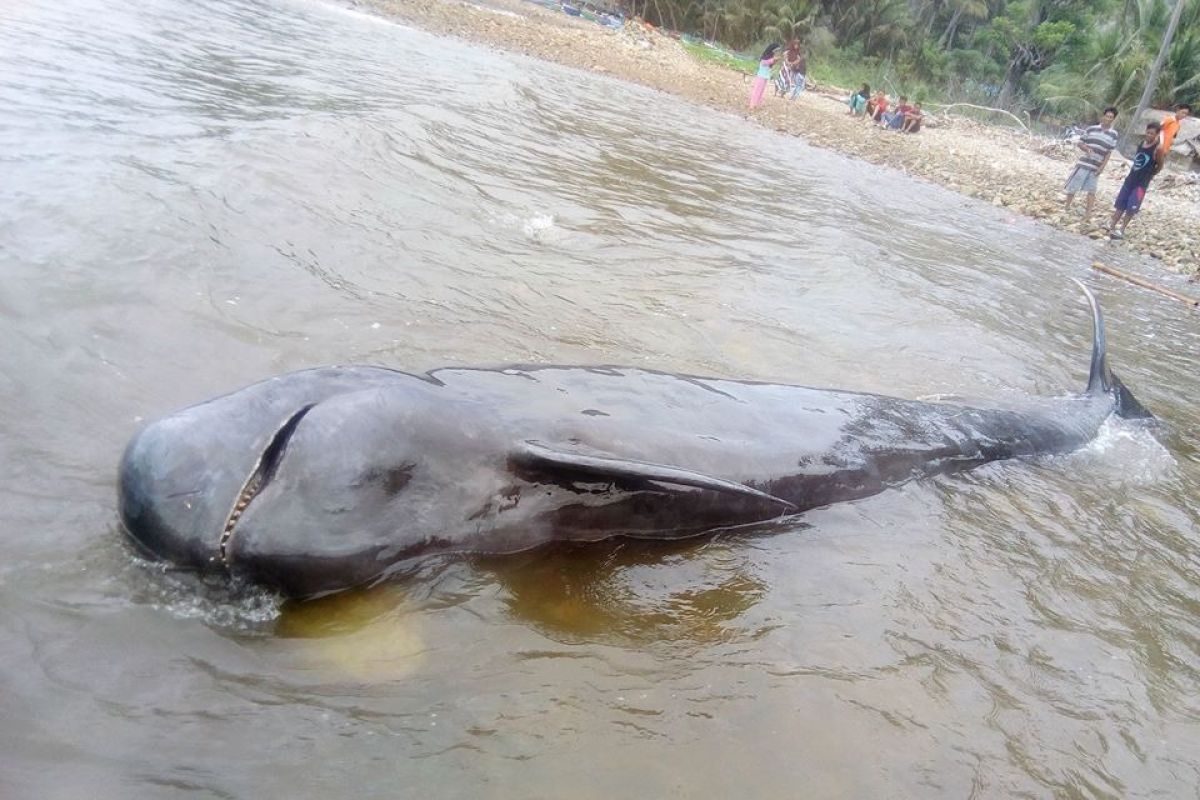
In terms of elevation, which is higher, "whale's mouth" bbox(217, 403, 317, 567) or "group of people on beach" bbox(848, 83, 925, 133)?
"group of people on beach" bbox(848, 83, 925, 133)

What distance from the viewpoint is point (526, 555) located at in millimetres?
2939

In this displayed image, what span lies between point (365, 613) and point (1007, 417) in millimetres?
3961

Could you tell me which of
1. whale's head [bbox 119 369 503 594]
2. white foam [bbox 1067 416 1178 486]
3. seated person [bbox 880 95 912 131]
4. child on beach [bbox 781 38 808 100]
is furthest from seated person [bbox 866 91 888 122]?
whale's head [bbox 119 369 503 594]

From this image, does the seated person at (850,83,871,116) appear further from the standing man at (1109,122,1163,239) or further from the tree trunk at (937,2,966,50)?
the tree trunk at (937,2,966,50)

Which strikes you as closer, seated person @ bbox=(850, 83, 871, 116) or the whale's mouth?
the whale's mouth

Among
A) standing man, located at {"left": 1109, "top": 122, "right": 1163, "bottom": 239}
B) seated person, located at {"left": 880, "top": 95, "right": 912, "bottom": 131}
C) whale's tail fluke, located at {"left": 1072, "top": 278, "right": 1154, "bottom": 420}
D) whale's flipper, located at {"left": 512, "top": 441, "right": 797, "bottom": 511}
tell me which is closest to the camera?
whale's flipper, located at {"left": 512, "top": 441, "right": 797, "bottom": 511}

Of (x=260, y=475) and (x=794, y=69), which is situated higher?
(x=794, y=69)

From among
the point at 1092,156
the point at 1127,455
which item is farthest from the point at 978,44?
the point at 1127,455

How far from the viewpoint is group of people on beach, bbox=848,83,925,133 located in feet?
85.2

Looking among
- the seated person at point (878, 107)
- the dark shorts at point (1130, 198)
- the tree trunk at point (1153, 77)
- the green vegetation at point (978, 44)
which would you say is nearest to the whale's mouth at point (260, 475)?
the dark shorts at point (1130, 198)

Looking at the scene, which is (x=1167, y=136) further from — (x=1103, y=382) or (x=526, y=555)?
(x=526, y=555)

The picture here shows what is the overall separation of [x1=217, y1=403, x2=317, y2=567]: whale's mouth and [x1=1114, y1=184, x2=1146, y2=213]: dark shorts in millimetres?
15725

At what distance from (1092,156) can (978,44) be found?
137 feet

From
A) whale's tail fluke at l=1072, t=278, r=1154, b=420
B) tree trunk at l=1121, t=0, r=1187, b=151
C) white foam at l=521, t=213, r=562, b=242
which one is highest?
tree trunk at l=1121, t=0, r=1187, b=151
